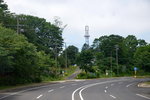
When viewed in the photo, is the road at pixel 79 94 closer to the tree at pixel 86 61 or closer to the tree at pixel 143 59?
the tree at pixel 86 61

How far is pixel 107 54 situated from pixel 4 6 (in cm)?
5237

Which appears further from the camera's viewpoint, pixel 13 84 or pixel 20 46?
pixel 13 84

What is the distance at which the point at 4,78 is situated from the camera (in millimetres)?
42156

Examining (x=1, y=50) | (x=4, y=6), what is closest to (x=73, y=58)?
(x=4, y=6)

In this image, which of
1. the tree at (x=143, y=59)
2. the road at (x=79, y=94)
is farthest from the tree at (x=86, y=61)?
the road at (x=79, y=94)

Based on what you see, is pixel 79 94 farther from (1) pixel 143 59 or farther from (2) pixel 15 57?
(1) pixel 143 59

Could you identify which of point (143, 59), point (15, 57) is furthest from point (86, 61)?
point (15, 57)

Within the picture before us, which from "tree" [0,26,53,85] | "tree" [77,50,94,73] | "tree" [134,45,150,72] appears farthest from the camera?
"tree" [134,45,150,72]

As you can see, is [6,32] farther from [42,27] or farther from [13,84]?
[42,27]

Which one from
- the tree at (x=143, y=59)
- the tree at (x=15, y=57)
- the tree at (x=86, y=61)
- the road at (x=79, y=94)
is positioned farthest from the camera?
the tree at (x=143, y=59)

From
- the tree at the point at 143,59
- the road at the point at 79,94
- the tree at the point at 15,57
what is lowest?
the road at the point at 79,94

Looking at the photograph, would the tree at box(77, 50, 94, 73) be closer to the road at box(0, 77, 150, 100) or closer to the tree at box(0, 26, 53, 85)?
the tree at box(0, 26, 53, 85)

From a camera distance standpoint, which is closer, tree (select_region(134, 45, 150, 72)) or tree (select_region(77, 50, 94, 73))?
tree (select_region(77, 50, 94, 73))

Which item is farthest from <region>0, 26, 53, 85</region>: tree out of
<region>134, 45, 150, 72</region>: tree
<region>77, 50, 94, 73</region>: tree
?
<region>134, 45, 150, 72</region>: tree
